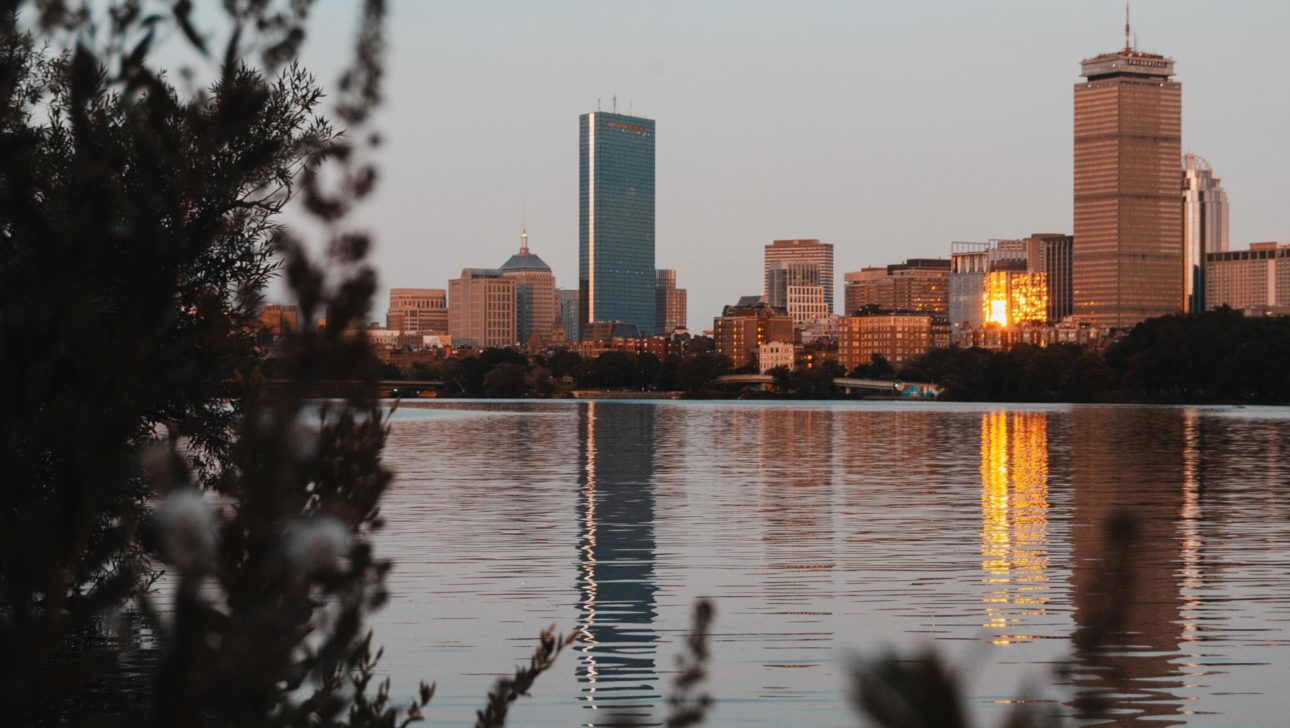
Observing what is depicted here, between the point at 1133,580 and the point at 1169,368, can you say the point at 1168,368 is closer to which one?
the point at 1169,368

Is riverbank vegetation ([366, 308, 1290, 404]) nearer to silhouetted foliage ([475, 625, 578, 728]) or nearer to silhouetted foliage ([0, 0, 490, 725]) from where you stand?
silhouetted foliage ([475, 625, 578, 728])

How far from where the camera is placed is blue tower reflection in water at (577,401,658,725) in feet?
45.3

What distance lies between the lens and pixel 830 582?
811 inches

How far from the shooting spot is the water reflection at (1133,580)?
98.0 inches

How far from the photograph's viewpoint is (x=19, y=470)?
2.89 m

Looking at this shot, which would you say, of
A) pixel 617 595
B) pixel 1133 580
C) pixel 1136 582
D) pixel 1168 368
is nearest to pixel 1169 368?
pixel 1168 368

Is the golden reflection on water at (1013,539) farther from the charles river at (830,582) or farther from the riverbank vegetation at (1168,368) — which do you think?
the riverbank vegetation at (1168,368)

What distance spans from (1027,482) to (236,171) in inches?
1549

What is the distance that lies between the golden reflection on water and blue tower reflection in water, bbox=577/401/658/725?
12.4ft

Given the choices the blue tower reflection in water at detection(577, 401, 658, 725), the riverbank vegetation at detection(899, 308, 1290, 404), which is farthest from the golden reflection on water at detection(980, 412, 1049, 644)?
the riverbank vegetation at detection(899, 308, 1290, 404)

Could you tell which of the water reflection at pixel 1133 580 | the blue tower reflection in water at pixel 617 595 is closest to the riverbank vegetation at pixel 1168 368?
the water reflection at pixel 1133 580

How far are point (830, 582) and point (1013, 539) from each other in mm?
6841

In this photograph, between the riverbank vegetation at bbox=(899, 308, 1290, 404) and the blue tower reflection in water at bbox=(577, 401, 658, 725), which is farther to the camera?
the riverbank vegetation at bbox=(899, 308, 1290, 404)

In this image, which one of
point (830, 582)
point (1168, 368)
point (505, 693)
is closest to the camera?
point (505, 693)
